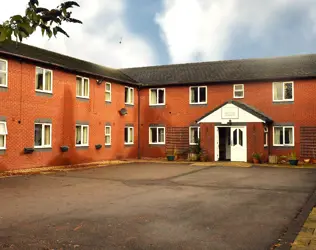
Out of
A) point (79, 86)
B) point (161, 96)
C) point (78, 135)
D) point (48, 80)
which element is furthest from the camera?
point (161, 96)

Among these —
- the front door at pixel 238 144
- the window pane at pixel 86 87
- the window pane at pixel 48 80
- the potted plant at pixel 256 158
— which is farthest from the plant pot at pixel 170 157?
the window pane at pixel 48 80

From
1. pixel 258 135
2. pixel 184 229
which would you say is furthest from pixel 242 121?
pixel 184 229

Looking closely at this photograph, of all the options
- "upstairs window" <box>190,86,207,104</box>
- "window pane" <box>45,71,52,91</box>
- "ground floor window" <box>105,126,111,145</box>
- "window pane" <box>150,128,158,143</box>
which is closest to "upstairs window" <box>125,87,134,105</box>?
"window pane" <box>150,128,158,143</box>

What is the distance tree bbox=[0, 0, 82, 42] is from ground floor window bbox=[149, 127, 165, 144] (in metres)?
27.0

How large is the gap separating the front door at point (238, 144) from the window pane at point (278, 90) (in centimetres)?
367

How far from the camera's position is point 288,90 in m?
25.4

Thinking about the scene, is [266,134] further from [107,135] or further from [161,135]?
[107,135]

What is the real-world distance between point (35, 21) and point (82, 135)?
2178cm

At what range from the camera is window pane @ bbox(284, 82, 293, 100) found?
25297 mm

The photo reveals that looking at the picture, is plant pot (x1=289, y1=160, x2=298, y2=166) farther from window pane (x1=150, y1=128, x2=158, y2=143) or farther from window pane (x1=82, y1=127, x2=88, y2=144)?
window pane (x1=82, y1=127, x2=88, y2=144)

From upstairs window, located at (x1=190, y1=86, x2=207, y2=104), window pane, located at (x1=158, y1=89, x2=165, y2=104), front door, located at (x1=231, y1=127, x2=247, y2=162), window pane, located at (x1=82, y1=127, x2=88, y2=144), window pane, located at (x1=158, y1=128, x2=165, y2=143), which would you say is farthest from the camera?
window pane, located at (x1=158, y1=89, x2=165, y2=104)

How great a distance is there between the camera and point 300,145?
24641 mm

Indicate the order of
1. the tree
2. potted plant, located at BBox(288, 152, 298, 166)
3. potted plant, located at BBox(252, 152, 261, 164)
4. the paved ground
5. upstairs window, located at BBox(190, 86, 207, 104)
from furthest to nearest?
upstairs window, located at BBox(190, 86, 207, 104)
potted plant, located at BBox(252, 152, 261, 164)
potted plant, located at BBox(288, 152, 298, 166)
the paved ground
the tree

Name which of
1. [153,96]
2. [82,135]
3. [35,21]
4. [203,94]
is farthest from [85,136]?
[35,21]
